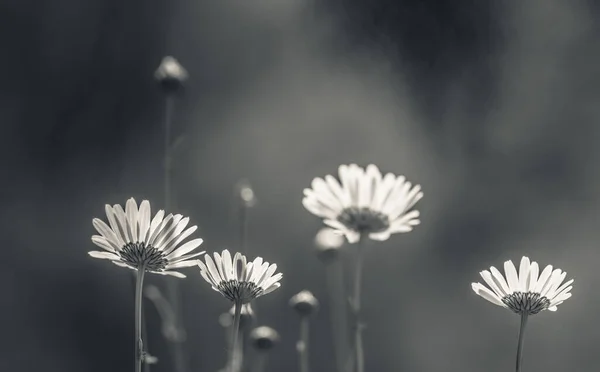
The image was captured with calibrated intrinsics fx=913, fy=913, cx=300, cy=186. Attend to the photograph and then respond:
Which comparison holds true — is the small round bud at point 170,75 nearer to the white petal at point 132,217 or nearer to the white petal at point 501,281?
the white petal at point 132,217

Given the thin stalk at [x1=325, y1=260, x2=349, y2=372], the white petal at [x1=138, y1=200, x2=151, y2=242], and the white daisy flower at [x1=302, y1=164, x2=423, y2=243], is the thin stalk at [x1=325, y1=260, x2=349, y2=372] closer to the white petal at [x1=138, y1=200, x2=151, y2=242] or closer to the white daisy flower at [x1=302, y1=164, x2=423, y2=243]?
the white daisy flower at [x1=302, y1=164, x2=423, y2=243]

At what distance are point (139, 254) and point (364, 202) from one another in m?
0.61

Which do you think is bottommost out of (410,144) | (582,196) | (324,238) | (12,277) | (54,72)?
(324,238)

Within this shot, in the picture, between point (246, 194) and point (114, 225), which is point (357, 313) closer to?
point (114, 225)

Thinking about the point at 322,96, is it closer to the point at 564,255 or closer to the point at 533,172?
the point at 533,172

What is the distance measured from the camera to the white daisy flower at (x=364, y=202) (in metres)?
1.98

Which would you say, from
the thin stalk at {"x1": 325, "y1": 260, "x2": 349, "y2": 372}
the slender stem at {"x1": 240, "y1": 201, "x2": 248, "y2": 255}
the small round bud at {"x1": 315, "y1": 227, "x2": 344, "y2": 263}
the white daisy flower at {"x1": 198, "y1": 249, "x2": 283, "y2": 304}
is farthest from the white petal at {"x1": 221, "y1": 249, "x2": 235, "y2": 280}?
the small round bud at {"x1": 315, "y1": 227, "x2": 344, "y2": 263}

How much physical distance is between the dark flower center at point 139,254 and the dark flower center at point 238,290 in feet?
0.53

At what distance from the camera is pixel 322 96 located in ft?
40.4

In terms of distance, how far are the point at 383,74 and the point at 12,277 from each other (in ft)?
20.3

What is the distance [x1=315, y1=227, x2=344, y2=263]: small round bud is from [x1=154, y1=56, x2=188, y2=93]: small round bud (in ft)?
2.07

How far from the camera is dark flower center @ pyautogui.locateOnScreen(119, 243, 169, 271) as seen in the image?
1633 mm

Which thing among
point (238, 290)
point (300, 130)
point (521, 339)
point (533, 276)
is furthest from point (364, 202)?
point (300, 130)

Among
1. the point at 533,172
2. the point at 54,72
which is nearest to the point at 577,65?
the point at 533,172
